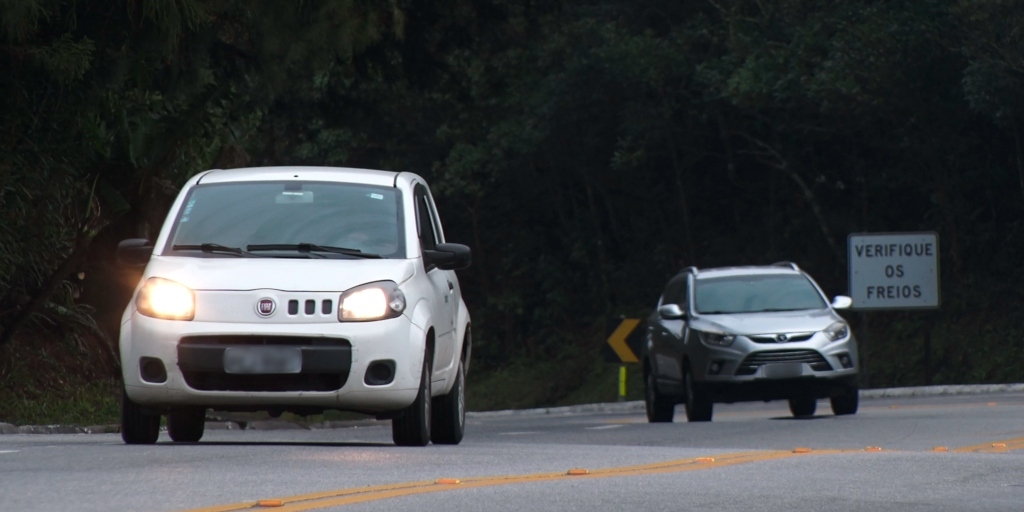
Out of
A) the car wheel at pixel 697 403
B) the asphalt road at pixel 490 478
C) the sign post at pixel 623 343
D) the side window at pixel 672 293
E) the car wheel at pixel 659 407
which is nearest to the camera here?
the asphalt road at pixel 490 478

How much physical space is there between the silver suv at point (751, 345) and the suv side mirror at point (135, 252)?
8.32 metres

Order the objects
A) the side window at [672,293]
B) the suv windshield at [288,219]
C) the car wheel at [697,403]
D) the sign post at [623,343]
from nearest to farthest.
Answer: the suv windshield at [288,219] → the car wheel at [697,403] → the side window at [672,293] → the sign post at [623,343]

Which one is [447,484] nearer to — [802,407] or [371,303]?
[371,303]

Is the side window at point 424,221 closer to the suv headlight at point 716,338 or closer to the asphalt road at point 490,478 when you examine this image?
the asphalt road at point 490,478

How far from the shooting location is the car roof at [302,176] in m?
12.3

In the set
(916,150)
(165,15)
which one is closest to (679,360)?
(165,15)

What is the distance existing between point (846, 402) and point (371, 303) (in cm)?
943

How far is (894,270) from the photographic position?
93.4ft

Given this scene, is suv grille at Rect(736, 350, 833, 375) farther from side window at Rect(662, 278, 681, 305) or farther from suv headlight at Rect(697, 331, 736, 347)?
side window at Rect(662, 278, 681, 305)

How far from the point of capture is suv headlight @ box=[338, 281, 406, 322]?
11.1 metres

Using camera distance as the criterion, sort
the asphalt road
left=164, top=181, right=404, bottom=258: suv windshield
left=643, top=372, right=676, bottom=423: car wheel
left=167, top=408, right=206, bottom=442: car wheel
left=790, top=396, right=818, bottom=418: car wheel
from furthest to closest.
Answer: left=643, top=372, right=676, bottom=423: car wheel
left=790, top=396, right=818, bottom=418: car wheel
left=167, top=408, right=206, bottom=442: car wheel
left=164, top=181, right=404, bottom=258: suv windshield
the asphalt road

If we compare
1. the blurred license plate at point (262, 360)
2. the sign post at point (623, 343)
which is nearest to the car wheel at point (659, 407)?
the sign post at point (623, 343)

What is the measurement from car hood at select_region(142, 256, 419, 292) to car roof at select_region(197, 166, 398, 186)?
989mm

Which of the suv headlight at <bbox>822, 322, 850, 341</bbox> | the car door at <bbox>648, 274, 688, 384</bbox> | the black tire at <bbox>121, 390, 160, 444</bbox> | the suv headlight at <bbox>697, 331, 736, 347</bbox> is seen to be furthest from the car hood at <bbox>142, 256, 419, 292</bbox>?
the car door at <bbox>648, 274, 688, 384</bbox>
